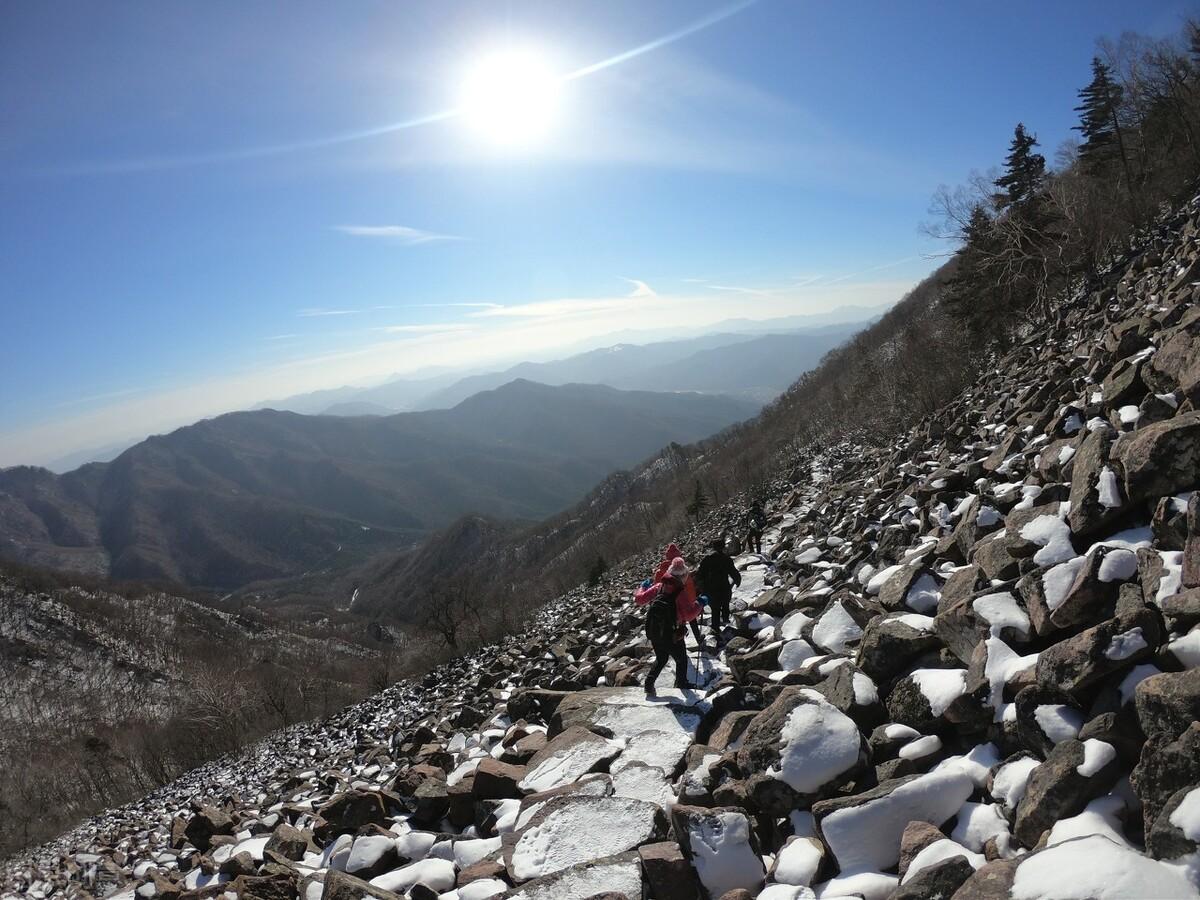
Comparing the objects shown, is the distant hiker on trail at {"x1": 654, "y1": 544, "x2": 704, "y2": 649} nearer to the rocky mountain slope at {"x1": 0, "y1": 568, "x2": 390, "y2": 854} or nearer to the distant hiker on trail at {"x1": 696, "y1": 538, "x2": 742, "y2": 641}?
the distant hiker on trail at {"x1": 696, "y1": 538, "x2": 742, "y2": 641}

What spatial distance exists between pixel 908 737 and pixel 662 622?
4.85m

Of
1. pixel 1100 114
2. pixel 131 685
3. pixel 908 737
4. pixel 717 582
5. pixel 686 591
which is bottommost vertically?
pixel 131 685

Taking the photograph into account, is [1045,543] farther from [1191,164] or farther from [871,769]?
[1191,164]

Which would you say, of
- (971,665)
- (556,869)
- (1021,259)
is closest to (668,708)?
(556,869)

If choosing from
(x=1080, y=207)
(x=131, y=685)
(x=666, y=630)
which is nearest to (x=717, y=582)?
(x=666, y=630)

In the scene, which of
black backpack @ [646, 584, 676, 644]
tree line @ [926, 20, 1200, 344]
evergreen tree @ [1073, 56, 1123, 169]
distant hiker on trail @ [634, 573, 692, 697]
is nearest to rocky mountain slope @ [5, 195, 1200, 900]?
distant hiker on trail @ [634, 573, 692, 697]

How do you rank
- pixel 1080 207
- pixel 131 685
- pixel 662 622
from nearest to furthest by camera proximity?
pixel 662 622
pixel 1080 207
pixel 131 685

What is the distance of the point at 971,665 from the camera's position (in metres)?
6.04

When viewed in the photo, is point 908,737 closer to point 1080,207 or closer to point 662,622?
point 662,622

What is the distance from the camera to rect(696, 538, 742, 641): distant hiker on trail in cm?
1255

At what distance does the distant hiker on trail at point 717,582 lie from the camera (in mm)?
12547

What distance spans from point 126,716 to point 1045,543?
351 ft

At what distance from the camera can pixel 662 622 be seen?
10.2 m

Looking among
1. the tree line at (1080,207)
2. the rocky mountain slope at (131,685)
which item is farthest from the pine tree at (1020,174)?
the rocky mountain slope at (131,685)
